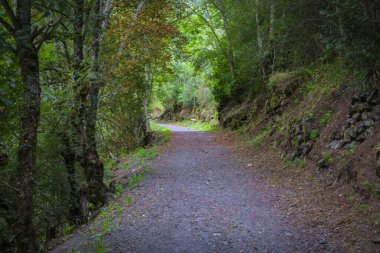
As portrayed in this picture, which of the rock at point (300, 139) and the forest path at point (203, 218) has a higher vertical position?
the rock at point (300, 139)

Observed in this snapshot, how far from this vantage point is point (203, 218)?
20.9 ft

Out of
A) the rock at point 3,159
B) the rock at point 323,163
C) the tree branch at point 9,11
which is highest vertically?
→ the tree branch at point 9,11

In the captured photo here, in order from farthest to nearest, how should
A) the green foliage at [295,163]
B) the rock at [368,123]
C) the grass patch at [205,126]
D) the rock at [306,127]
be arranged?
the grass patch at [205,126], the rock at [306,127], the green foliage at [295,163], the rock at [368,123]

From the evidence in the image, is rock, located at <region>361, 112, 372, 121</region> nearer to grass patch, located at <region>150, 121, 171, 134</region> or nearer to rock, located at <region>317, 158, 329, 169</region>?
rock, located at <region>317, 158, 329, 169</region>

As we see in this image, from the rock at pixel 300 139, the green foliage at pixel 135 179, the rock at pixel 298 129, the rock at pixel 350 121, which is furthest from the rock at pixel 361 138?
the green foliage at pixel 135 179

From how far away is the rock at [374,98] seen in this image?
7215 mm

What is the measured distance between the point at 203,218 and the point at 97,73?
4.37 metres

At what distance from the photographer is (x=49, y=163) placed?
790 cm

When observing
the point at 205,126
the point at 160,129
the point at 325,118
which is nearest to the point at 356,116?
the point at 325,118

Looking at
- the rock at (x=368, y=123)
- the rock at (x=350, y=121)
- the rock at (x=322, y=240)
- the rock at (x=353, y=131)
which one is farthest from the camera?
the rock at (x=350, y=121)

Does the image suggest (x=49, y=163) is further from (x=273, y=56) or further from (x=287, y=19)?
(x=273, y=56)

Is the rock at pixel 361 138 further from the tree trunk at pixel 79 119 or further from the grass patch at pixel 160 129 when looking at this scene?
the grass patch at pixel 160 129

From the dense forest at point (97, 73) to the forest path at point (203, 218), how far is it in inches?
56.7

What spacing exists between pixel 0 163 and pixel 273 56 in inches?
478
